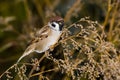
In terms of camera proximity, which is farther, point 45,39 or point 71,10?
point 71,10

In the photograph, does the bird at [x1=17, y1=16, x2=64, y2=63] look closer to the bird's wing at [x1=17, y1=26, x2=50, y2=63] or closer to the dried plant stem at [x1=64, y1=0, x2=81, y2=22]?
the bird's wing at [x1=17, y1=26, x2=50, y2=63]

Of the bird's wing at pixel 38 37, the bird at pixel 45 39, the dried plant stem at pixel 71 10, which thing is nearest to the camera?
the bird at pixel 45 39

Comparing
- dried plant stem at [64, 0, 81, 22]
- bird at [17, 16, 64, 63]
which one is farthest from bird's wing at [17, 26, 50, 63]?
dried plant stem at [64, 0, 81, 22]

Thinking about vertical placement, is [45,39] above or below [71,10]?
below

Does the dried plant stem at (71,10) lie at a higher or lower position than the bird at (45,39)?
higher

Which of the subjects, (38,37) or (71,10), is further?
(71,10)

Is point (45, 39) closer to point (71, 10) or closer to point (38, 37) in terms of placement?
point (38, 37)

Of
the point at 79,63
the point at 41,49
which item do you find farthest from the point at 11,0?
the point at 79,63

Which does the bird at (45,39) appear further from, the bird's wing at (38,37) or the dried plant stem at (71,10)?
the dried plant stem at (71,10)

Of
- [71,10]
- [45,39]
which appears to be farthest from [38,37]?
[71,10]

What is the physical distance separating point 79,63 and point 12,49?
2.43 m

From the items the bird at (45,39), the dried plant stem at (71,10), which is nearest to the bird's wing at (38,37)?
the bird at (45,39)

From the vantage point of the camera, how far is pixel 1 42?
4.88 m

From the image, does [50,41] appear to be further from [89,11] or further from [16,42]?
[16,42]
